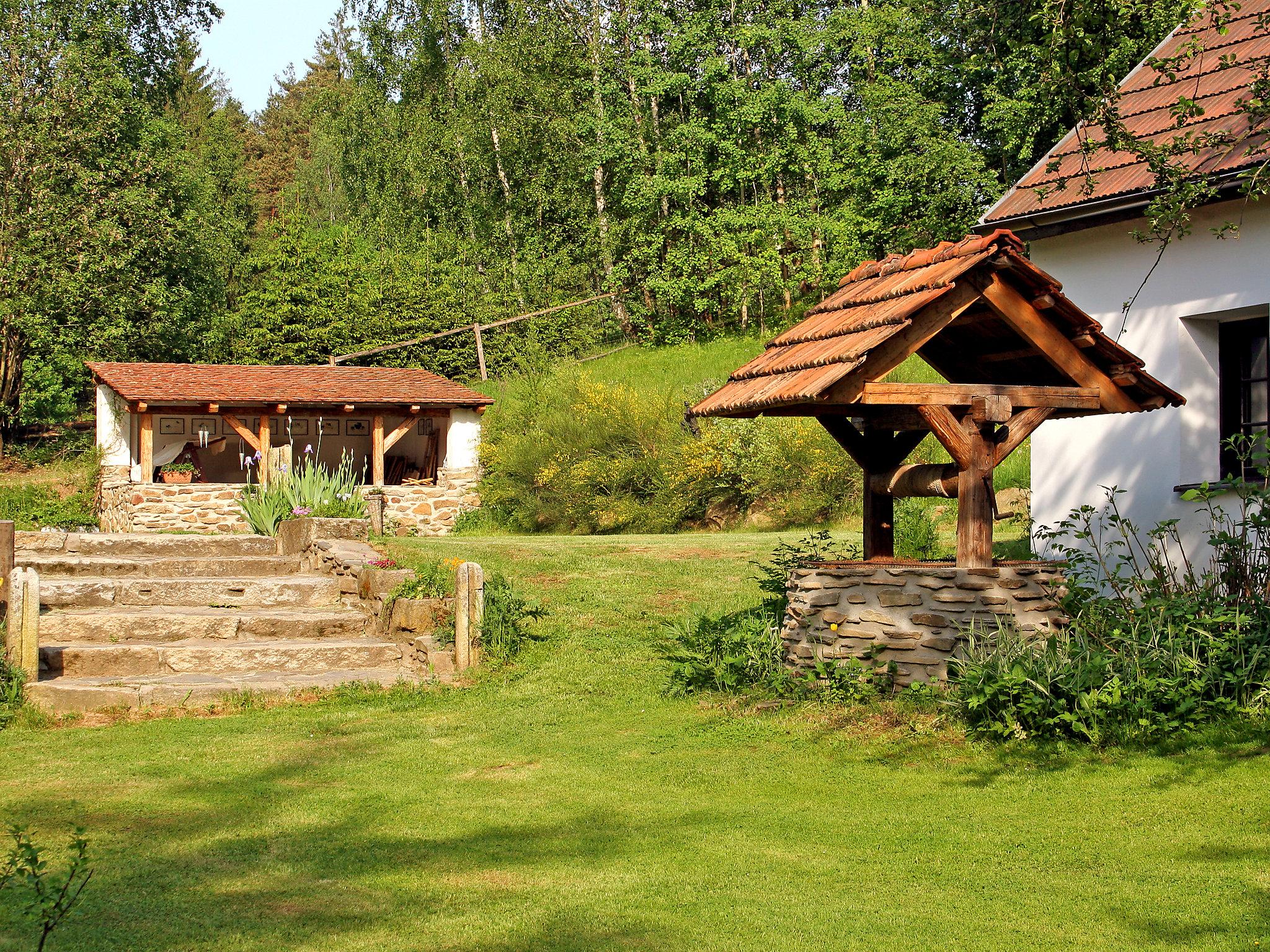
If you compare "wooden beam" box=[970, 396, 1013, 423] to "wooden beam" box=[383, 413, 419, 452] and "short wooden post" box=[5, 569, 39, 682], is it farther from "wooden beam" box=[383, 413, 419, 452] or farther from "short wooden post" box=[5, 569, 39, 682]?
"wooden beam" box=[383, 413, 419, 452]

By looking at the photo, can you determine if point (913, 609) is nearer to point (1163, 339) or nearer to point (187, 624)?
point (1163, 339)

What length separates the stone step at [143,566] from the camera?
12383 millimetres

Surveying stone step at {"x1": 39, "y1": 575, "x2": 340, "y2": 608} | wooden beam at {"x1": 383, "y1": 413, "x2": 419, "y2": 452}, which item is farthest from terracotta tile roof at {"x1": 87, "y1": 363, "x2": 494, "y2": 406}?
stone step at {"x1": 39, "y1": 575, "x2": 340, "y2": 608}

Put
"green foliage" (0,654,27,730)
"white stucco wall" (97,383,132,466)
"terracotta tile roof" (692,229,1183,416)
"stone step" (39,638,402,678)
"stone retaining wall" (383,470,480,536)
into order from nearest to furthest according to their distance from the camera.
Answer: "terracotta tile roof" (692,229,1183,416), "green foliage" (0,654,27,730), "stone step" (39,638,402,678), "white stucco wall" (97,383,132,466), "stone retaining wall" (383,470,480,536)

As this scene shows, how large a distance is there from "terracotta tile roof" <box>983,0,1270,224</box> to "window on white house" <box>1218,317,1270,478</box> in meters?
1.39

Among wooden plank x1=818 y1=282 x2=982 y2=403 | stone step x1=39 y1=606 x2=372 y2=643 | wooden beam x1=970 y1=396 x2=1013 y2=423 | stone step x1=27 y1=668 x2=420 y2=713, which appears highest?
wooden plank x1=818 y1=282 x2=982 y2=403

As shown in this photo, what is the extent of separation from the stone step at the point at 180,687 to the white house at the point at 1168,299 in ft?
19.8

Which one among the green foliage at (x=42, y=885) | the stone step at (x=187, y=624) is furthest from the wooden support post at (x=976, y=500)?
the stone step at (x=187, y=624)

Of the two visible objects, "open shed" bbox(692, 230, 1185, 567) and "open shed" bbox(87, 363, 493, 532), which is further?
"open shed" bbox(87, 363, 493, 532)

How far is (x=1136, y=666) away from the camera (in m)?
6.80

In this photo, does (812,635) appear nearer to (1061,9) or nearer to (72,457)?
(1061,9)

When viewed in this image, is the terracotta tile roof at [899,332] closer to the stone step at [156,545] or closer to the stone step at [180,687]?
the stone step at [180,687]

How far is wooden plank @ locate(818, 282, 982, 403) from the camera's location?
7039 millimetres

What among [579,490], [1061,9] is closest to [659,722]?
[1061,9]
